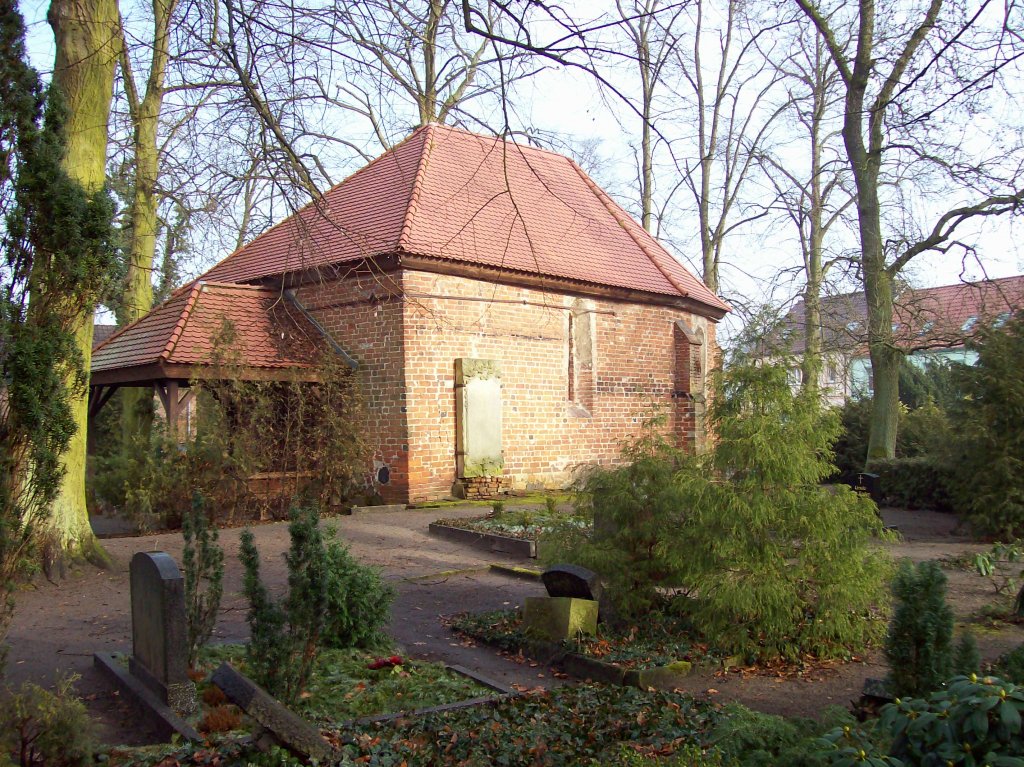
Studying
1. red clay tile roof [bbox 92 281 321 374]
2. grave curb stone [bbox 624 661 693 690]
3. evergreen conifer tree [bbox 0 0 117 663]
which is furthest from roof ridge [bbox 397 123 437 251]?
grave curb stone [bbox 624 661 693 690]

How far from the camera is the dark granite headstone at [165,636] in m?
5.27

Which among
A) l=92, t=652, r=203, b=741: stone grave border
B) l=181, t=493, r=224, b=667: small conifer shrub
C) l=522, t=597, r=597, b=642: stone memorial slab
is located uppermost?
l=181, t=493, r=224, b=667: small conifer shrub

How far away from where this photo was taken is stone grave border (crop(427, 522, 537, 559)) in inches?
454

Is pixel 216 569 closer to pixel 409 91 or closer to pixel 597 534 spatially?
pixel 597 534

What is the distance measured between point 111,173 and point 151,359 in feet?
15.8

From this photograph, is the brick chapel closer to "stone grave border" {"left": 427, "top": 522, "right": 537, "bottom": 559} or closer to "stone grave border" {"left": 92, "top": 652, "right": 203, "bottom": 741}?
"stone grave border" {"left": 427, "top": 522, "right": 537, "bottom": 559}

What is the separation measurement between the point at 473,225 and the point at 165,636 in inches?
546

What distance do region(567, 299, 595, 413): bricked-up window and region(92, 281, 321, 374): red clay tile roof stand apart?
18.5 feet

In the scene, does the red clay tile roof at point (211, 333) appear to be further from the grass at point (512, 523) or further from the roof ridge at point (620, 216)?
the roof ridge at point (620, 216)

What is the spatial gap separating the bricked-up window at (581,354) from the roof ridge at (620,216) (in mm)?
2873

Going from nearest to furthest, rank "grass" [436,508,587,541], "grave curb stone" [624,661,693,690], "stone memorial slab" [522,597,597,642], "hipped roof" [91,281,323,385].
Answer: "grave curb stone" [624,661,693,690] → "stone memorial slab" [522,597,597,642] → "grass" [436,508,587,541] → "hipped roof" [91,281,323,385]

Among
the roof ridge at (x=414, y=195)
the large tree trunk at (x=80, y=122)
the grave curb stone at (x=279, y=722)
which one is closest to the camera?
the grave curb stone at (x=279, y=722)

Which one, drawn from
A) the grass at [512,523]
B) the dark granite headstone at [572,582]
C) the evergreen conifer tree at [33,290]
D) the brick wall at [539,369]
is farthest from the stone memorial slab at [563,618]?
the brick wall at [539,369]

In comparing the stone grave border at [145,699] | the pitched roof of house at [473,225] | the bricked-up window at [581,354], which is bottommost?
the stone grave border at [145,699]
